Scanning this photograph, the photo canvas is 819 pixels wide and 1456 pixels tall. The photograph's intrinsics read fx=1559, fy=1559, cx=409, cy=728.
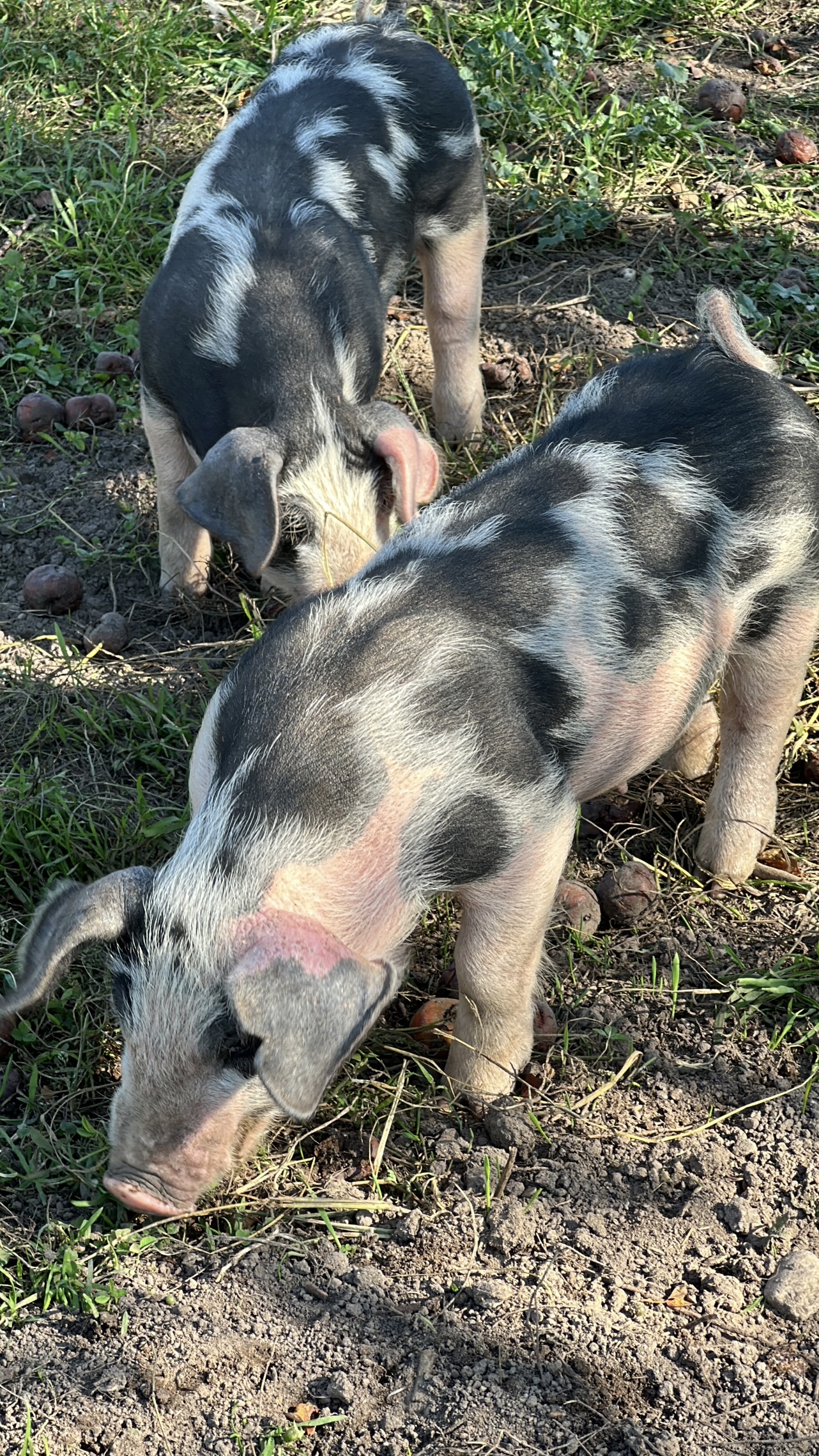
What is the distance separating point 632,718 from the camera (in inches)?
143

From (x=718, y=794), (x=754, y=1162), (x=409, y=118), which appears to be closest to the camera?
(x=754, y=1162)

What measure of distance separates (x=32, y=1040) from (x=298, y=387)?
78.8 inches

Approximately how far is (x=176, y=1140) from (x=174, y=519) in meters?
2.53

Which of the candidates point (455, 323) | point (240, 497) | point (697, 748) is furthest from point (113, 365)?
point (697, 748)

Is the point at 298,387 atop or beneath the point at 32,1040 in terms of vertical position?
atop

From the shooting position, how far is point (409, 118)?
5512 mm

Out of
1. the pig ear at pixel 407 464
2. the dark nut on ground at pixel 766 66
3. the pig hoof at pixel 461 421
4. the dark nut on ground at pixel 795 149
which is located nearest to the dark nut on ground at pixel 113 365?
the pig hoof at pixel 461 421

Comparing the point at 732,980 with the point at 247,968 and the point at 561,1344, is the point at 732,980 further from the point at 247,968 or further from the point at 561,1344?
the point at 247,968

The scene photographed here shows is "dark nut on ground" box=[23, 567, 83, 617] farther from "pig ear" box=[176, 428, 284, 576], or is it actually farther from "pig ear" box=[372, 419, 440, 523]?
"pig ear" box=[372, 419, 440, 523]

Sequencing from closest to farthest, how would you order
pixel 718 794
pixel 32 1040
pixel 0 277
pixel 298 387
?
pixel 32 1040 → pixel 718 794 → pixel 298 387 → pixel 0 277

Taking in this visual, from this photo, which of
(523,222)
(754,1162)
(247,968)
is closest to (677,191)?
(523,222)

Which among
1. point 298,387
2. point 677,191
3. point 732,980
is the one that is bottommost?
point 732,980

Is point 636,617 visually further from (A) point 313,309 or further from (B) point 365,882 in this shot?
(A) point 313,309

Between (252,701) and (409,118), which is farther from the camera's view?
(409,118)
